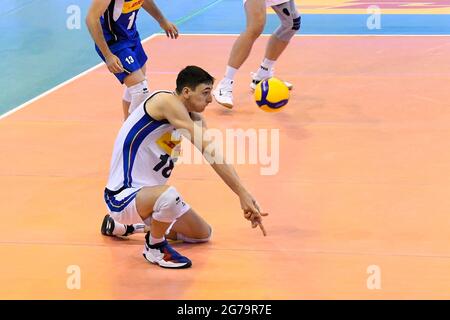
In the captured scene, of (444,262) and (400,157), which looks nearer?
(444,262)

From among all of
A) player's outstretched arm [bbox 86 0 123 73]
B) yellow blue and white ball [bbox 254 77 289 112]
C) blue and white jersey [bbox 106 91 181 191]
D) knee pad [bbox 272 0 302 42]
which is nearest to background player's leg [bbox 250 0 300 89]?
knee pad [bbox 272 0 302 42]

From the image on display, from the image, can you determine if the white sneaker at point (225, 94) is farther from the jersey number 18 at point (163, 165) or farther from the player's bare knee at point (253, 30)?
the jersey number 18 at point (163, 165)

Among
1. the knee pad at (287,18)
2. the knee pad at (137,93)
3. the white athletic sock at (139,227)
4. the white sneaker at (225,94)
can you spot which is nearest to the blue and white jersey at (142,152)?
the white athletic sock at (139,227)

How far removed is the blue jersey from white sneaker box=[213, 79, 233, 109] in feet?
6.57

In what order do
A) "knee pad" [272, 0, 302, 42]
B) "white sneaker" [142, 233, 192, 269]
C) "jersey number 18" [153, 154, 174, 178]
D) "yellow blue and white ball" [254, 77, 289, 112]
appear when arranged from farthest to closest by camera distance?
1. "knee pad" [272, 0, 302, 42]
2. "yellow blue and white ball" [254, 77, 289, 112]
3. "jersey number 18" [153, 154, 174, 178]
4. "white sneaker" [142, 233, 192, 269]

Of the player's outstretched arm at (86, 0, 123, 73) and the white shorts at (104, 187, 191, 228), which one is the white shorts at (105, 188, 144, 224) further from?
the player's outstretched arm at (86, 0, 123, 73)

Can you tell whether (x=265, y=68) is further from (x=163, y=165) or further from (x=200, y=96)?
(x=200, y=96)

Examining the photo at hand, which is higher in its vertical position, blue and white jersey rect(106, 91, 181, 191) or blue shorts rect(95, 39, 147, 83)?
blue shorts rect(95, 39, 147, 83)

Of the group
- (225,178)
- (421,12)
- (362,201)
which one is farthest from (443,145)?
(421,12)

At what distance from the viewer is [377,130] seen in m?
8.98

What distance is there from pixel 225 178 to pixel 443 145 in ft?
11.3

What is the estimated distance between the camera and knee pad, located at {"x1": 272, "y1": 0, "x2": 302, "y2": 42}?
10.0 meters

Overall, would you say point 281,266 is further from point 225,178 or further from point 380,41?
point 380,41
